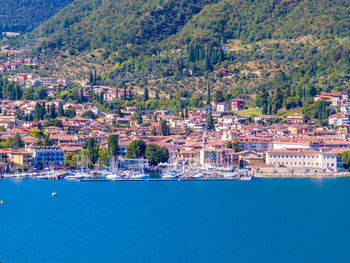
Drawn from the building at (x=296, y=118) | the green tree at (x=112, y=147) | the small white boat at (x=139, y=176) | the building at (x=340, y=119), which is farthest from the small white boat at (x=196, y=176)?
the building at (x=340, y=119)

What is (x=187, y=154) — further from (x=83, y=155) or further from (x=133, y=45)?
(x=133, y=45)

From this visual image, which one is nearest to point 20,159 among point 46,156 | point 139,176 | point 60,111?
point 46,156

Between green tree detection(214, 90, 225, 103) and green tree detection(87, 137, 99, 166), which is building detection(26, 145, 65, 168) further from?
green tree detection(214, 90, 225, 103)

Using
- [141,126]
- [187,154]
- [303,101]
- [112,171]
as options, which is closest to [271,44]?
[303,101]

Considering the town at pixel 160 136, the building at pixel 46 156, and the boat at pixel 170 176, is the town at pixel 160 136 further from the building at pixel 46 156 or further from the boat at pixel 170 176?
the boat at pixel 170 176

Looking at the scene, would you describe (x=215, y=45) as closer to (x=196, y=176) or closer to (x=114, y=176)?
(x=196, y=176)

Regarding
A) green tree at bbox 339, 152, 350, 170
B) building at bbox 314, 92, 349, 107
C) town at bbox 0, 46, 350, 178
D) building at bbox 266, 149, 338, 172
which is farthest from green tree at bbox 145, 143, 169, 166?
building at bbox 314, 92, 349, 107
